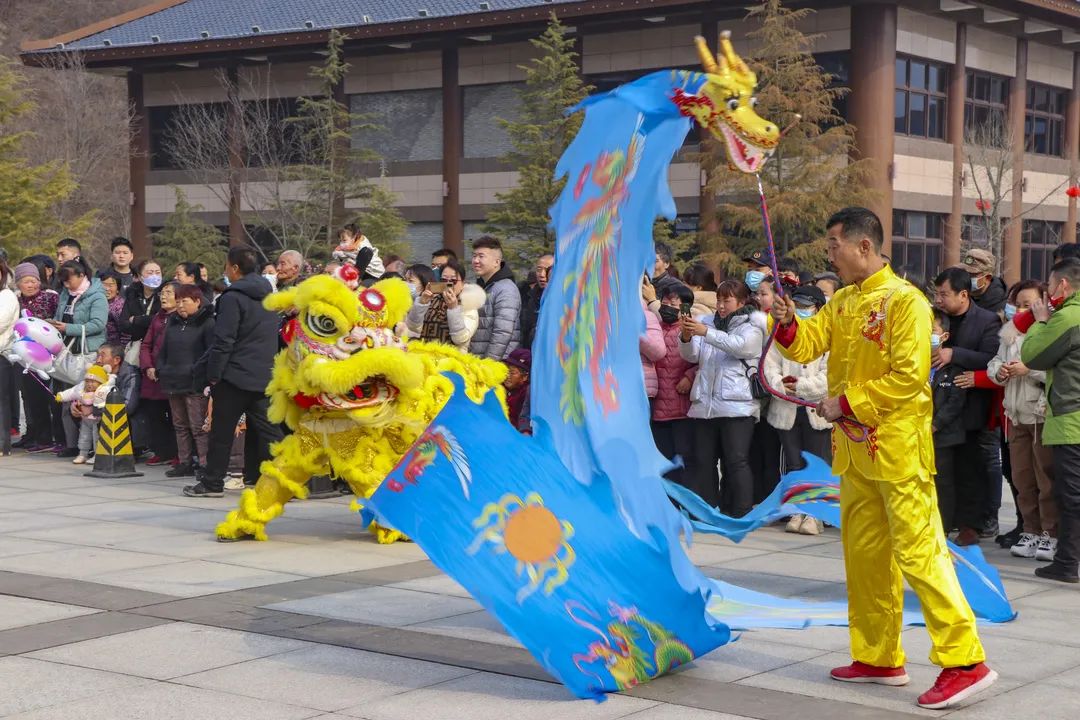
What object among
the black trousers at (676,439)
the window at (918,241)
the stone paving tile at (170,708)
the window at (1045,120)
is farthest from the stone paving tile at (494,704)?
the window at (1045,120)

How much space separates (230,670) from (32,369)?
8.26 metres

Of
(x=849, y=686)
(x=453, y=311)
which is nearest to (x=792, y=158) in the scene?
(x=453, y=311)

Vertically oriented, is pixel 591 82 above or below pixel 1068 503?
above

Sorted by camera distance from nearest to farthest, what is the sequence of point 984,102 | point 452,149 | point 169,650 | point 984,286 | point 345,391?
point 169,650 < point 345,391 < point 984,286 < point 984,102 < point 452,149

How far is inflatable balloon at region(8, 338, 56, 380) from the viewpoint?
42.8ft

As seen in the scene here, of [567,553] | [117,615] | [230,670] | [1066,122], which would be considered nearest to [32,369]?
[117,615]

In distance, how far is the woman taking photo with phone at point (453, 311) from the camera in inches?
414

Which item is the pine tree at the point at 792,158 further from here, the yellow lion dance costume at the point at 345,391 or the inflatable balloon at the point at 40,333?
the yellow lion dance costume at the point at 345,391

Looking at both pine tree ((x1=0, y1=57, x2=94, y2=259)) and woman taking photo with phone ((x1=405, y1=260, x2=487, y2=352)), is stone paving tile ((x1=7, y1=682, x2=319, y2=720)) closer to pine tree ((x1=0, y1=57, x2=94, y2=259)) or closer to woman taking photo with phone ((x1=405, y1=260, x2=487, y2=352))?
woman taking photo with phone ((x1=405, y1=260, x2=487, y2=352))

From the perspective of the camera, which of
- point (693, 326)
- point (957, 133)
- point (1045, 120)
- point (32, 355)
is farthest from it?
point (1045, 120)

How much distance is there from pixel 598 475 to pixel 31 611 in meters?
3.01

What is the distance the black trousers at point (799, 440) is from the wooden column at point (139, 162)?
94.7ft

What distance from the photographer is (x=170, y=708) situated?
526 cm

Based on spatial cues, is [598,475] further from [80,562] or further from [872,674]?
[80,562]
